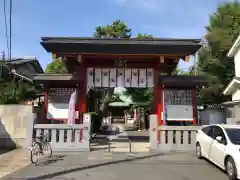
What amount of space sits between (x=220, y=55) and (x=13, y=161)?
2551cm

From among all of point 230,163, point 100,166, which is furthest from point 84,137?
point 230,163

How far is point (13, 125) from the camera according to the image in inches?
601

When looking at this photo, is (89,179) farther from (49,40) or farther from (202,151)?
(49,40)

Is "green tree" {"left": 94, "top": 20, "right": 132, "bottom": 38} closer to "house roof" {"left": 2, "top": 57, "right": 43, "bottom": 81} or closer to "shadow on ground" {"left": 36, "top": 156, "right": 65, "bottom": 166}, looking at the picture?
"house roof" {"left": 2, "top": 57, "right": 43, "bottom": 81}

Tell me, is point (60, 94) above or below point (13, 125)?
above

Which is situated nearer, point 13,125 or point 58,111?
point 13,125

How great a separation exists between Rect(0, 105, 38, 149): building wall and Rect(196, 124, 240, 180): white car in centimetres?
839

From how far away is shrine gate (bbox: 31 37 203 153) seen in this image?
582 inches

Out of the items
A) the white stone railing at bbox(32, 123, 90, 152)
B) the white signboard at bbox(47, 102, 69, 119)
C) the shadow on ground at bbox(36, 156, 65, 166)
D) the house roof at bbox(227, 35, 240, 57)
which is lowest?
the shadow on ground at bbox(36, 156, 65, 166)

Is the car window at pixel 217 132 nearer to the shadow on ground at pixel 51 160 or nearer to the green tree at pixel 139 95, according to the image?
the shadow on ground at pixel 51 160

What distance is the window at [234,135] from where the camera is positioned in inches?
370

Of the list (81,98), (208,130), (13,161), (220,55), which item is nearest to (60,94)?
(81,98)

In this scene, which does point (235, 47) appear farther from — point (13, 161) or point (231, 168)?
point (13, 161)

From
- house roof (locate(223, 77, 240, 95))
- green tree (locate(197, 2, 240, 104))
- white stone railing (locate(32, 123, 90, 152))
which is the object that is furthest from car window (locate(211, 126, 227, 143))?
green tree (locate(197, 2, 240, 104))
